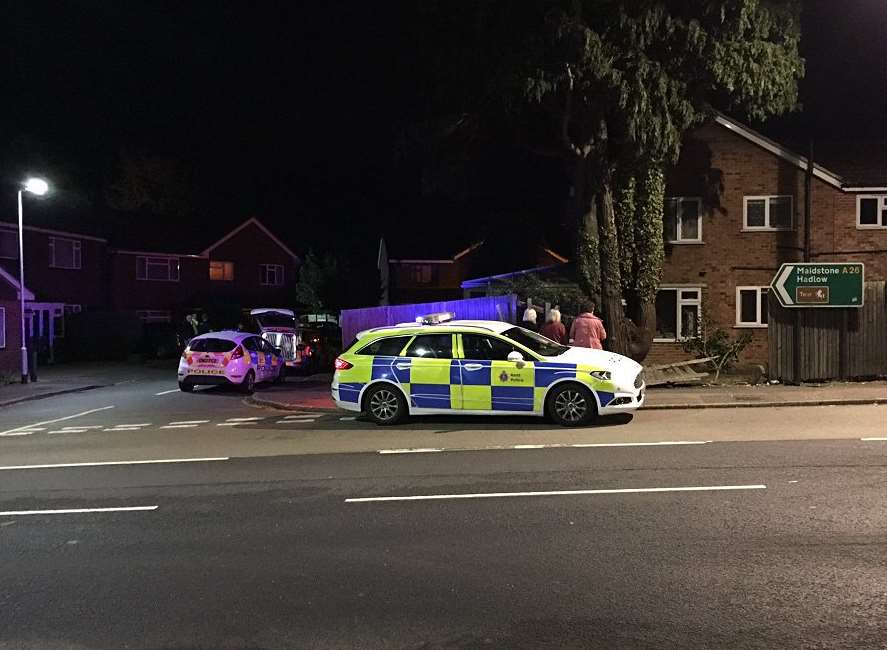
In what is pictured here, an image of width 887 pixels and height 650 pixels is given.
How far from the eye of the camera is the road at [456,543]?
409 centimetres

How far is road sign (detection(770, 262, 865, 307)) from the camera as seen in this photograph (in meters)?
15.6

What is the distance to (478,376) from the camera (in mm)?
11117

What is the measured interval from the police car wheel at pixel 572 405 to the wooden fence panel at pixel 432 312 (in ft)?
15.9

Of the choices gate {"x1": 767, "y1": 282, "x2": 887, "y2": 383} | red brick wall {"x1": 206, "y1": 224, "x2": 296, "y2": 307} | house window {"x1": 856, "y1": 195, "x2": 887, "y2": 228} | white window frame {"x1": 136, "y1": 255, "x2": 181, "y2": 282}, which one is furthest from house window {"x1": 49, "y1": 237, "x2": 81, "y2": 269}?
house window {"x1": 856, "y1": 195, "x2": 887, "y2": 228}

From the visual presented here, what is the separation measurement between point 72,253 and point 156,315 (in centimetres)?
572

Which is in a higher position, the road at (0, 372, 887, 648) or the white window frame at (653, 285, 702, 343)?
the white window frame at (653, 285, 702, 343)

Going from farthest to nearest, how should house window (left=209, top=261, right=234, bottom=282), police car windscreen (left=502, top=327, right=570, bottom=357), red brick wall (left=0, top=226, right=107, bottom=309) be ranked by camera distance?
house window (left=209, top=261, right=234, bottom=282)
red brick wall (left=0, top=226, right=107, bottom=309)
police car windscreen (left=502, top=327, right=570, bottom=357)

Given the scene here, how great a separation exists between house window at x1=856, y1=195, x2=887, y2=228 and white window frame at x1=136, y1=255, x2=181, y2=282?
3184 cm

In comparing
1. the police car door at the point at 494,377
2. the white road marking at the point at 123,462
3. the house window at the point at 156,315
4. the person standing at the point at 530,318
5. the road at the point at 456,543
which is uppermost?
the house window at the point at 156,315

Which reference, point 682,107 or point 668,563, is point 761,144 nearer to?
point 682,107

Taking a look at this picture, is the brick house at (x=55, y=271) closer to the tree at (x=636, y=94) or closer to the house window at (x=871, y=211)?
the tree at (x=636, y=94)

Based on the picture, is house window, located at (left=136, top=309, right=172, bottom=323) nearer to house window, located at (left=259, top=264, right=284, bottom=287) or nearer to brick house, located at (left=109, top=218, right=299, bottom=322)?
brick house, located at (left=109, top=218, right=299, bottom=322)

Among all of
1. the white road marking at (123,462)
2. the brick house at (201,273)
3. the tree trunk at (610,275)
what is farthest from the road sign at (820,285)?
the brick house at (201,273)

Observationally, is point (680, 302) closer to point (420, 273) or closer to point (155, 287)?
point (155, 287)
